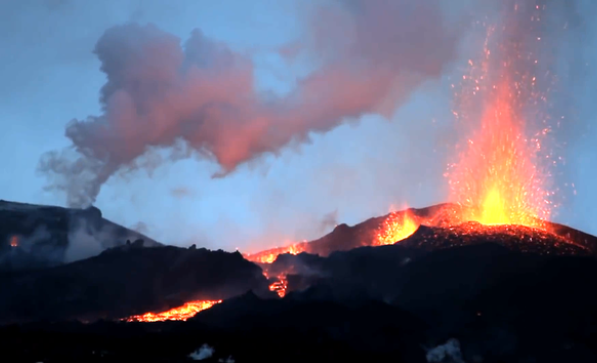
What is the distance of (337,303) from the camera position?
6212 centimetres

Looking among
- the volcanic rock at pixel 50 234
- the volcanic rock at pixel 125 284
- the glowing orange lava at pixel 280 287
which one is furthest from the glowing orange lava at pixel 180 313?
the volcanic rock at pixel 50 234

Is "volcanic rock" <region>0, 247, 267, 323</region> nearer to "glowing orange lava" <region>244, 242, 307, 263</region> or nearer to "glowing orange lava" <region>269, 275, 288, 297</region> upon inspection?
"glowing orange lava" <region>269, 275, 288, 297</region>

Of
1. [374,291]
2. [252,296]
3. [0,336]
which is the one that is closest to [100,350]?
[0,336]

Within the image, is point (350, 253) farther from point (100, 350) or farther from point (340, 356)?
point (100, 350)

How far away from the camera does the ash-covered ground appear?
52750 mm

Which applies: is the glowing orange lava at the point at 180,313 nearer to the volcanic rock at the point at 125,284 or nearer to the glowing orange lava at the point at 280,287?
the volcanic rock at the point at 125,284

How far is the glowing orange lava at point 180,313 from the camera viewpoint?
66.0 metres

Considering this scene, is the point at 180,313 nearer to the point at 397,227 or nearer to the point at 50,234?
the point at 397,227

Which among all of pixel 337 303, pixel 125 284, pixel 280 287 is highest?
pixel 125 284

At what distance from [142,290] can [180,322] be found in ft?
50.1

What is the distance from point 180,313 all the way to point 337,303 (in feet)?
51.9

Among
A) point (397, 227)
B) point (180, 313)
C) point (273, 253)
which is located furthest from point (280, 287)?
point (397, 227)

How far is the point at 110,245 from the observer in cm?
10219

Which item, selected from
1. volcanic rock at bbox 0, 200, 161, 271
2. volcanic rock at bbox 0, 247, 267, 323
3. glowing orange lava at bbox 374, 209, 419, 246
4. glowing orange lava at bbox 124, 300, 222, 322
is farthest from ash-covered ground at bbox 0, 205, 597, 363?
volcanic rock at bbox 0, 200, 161, 271
